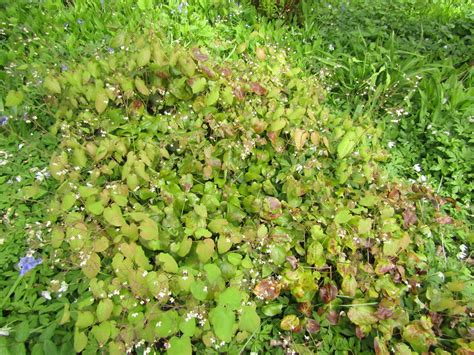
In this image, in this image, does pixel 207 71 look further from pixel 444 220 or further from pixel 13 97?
pixel 444 220

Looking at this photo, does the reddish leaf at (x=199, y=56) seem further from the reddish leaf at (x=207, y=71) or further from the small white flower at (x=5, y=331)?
the small white flower at (x=5, y=331)

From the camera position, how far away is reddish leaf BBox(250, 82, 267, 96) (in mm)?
2205

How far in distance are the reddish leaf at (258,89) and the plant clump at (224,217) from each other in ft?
0.03

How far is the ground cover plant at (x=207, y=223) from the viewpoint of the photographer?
1435mm

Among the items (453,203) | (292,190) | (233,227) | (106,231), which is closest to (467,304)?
(453,203)

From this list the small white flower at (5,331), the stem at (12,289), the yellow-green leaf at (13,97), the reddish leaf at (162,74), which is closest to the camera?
the small white flower at (5,331)

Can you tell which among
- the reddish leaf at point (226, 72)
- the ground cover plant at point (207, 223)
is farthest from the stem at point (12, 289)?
the reddish leaf at point (226, 72)

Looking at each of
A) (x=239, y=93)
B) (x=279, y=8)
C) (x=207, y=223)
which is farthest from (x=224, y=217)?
(x=279, y=8)

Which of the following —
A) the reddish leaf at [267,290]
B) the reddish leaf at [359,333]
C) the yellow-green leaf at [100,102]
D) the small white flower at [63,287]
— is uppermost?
the yellow-green leaf at [100,102]

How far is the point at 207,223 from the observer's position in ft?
5.70

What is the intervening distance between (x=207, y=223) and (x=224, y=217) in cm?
10

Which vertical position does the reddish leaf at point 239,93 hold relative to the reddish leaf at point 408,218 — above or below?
above

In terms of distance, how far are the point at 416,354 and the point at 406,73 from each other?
2142 mm

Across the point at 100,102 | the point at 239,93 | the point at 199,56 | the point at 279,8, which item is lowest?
the point at 100,102
